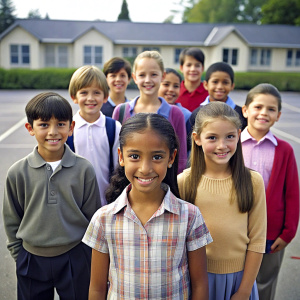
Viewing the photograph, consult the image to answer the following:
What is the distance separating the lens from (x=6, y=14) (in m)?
52.5

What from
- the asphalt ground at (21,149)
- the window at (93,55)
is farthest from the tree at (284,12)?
the asphalt ground at (21,149)

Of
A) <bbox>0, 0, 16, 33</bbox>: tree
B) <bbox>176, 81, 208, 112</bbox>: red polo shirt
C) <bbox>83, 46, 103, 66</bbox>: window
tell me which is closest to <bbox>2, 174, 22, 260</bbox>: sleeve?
<bbox>176, 81, 208, 112</bbox>: red polo shirt

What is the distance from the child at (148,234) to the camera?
5.82ft

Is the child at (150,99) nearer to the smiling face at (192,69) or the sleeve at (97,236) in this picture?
the smiling face at (192,69)

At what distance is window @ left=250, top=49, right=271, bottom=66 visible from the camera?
37.1 meters

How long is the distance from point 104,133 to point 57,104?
67cm

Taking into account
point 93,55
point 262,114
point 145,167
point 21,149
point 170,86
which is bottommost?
point 21,149

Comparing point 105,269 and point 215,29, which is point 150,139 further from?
point 215,29

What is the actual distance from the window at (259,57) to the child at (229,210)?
3744 cm

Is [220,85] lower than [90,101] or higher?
higher

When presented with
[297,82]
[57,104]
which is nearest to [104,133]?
[57,104]

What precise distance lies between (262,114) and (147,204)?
1301mm

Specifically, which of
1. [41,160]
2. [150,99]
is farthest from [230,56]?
[41,160]

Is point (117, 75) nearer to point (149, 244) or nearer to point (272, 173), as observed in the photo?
point (272, 173)
